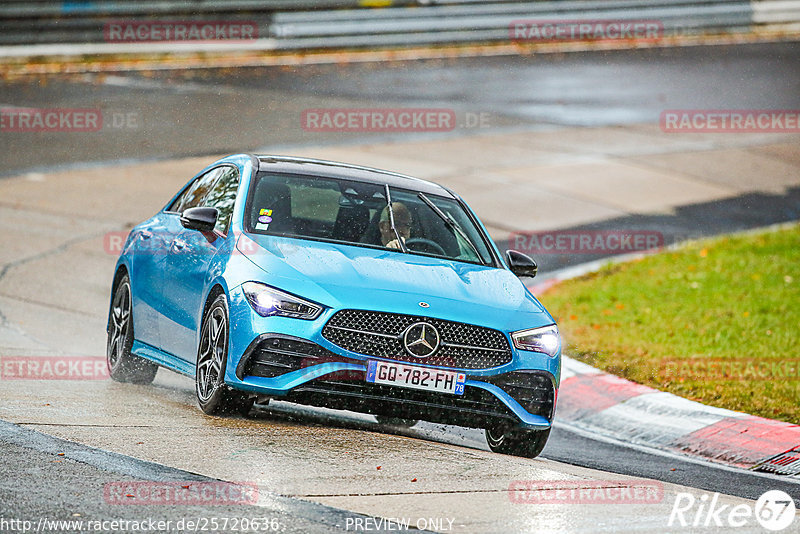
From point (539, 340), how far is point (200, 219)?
220 centimetres

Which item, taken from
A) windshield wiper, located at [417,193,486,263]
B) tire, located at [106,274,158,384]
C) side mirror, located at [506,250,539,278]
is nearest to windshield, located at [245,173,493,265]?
windshield wiper, located at [417,193,486,263]

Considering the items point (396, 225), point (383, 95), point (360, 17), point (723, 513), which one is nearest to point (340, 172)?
point (396, 225)

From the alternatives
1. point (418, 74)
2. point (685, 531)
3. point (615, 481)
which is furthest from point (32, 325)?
point (418, 74)

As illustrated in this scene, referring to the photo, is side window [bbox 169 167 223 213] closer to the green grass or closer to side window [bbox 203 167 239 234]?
side window [bbox 203 167 239 234]

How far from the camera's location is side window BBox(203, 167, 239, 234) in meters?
8.30

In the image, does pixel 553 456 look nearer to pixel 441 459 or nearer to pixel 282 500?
pixel 441 459

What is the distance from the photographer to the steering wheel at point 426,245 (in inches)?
329

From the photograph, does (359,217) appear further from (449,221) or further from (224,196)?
(224,196)

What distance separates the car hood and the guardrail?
60.0 feet

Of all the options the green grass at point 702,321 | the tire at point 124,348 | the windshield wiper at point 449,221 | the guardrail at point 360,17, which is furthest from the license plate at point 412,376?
the guardrail at point 360,17

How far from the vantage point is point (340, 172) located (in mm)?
8711

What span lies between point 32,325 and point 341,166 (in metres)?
3.46

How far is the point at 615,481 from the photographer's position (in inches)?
273

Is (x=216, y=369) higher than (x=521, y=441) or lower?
higher
